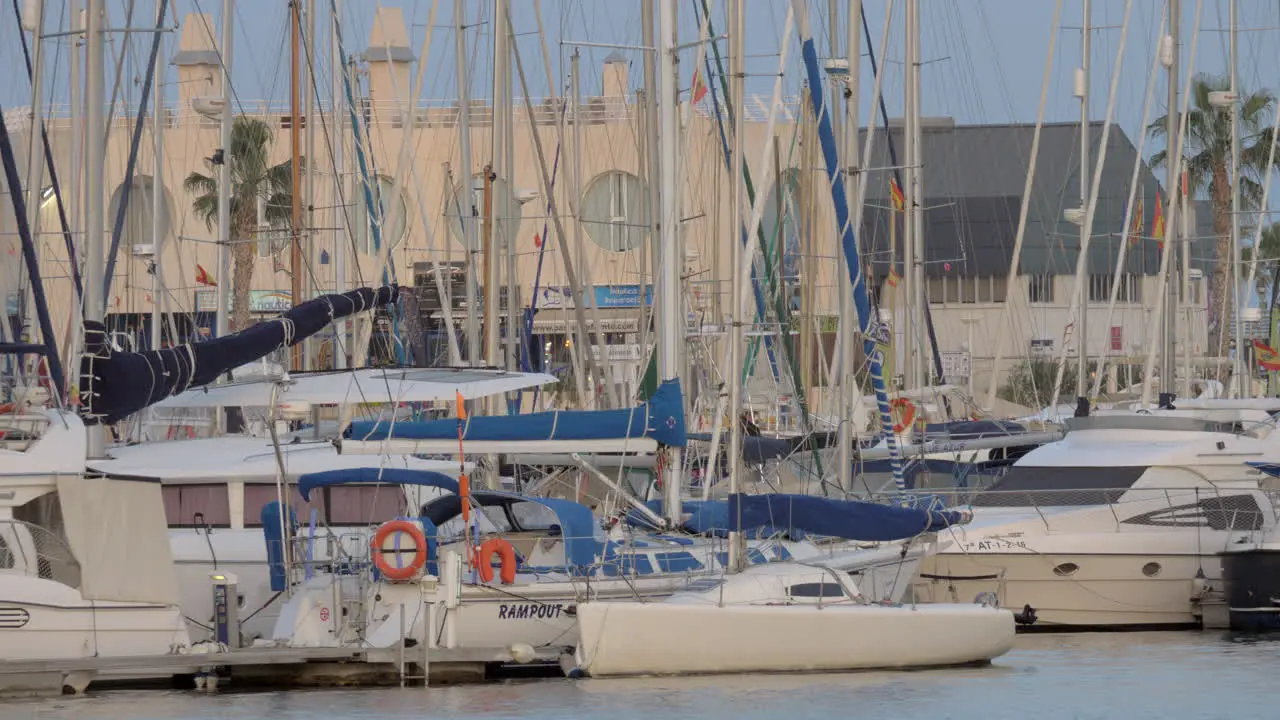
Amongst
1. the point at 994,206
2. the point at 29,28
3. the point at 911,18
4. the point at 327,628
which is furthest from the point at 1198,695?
the point at 994,206

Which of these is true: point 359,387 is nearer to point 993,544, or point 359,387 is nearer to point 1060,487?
point 993,544

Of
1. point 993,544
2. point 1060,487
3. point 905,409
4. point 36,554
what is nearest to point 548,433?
point 36,554

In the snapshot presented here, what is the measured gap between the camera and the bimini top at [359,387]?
62.4 feet

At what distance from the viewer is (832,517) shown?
57.0ft

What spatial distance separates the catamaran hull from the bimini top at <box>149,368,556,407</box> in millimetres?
3917

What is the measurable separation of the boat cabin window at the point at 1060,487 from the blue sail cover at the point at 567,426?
19.6 ft

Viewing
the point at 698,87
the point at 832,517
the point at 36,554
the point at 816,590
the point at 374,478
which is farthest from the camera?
the point at 698,87

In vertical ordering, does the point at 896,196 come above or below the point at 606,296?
above

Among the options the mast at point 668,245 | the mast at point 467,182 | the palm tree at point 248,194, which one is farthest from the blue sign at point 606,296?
the mast at point 668,245

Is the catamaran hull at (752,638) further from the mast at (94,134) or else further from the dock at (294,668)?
the mast at (94,134)

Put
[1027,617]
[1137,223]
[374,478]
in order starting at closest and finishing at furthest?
[374,478] < [1027,617] < [1137,223]

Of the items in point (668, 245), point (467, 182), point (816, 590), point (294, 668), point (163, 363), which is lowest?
point (294, 668)

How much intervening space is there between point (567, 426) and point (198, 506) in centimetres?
389

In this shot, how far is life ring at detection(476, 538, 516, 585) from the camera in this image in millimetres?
16109
